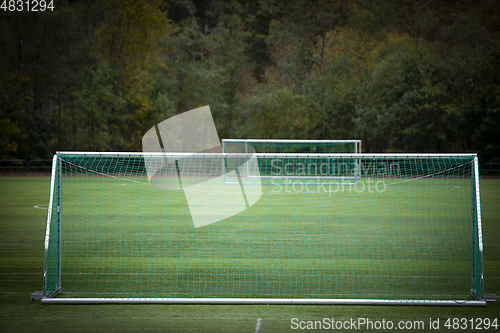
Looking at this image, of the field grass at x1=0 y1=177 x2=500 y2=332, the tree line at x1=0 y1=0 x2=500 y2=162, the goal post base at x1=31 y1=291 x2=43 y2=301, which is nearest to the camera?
the field grass at x1=0 y1=177 x2=500 y2=332

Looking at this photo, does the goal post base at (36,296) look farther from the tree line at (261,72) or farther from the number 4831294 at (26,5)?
the number 4831294 at (26,5)

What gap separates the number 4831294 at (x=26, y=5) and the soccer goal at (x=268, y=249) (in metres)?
18.6

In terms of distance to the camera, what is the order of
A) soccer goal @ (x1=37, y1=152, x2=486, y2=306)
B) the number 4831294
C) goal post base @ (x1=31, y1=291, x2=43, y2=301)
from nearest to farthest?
1. goal post base @ (x1=31, y1=291, x2=43, y2=301)
2. soccer goal @ (x1=37, y1=152, x2=486, y2=306)
3. the number 4831294

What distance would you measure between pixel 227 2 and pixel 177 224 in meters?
32.6

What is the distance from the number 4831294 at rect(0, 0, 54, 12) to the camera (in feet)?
96.3

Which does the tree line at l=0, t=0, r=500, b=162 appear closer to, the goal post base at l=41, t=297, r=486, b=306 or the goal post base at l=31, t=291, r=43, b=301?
the goal post base at l=41, t=297, r=486, b=306

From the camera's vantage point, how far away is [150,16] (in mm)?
34594

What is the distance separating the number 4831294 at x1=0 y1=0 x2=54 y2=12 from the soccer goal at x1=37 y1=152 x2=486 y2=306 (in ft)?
61.2

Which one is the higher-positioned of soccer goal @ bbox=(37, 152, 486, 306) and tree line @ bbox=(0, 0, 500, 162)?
tree line @ bbox=(0, 0, 500, 162)

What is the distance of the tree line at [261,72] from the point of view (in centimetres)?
2900

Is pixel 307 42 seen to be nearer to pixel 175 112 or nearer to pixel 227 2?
pixel 227 2

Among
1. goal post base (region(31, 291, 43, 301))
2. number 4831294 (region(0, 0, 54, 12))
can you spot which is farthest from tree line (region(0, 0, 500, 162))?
goal post base (region(31, 291, 43, 301))

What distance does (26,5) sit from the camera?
30.5 m

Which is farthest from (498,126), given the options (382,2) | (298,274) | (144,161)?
(298,274)
